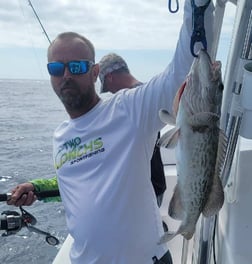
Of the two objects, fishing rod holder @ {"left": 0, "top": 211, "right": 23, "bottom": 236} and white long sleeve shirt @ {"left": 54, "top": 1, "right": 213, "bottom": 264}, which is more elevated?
white long sleeve shirt @ {"left": 54, "top": 1, "right": 213, "bottom": 264}

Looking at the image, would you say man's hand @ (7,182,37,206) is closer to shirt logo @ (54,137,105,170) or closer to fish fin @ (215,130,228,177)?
shirt logo @ (54,137,105,170)

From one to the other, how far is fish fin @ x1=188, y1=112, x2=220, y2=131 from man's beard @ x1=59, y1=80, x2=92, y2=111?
96 cm

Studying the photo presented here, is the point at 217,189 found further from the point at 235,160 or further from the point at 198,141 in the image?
the point at 235,160

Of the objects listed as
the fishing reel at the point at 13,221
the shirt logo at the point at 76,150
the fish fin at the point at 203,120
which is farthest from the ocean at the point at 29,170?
the fish fin at the point at 203,120

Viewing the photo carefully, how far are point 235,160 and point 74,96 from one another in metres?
0.87

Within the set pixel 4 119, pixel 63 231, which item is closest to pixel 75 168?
pixel 63 231

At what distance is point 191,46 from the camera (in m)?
1.43

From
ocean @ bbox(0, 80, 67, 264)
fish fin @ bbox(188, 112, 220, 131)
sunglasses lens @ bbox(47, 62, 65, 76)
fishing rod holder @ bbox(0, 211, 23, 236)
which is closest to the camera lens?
fish fin @ bbox(188, 112, 220, 131)

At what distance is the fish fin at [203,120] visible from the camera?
4.10 feet

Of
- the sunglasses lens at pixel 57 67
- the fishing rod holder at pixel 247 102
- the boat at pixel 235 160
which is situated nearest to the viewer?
the fishing rod holder at pixel 247 102

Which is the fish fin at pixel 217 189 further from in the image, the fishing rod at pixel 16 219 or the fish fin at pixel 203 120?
the fishing rod at pixel 16 219

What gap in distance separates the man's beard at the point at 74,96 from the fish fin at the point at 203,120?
96 centimetres

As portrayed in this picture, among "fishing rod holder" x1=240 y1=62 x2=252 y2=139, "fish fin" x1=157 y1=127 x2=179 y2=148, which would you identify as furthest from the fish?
"fishing rod holder" x1=240 y1=62 x2=252 y2=139

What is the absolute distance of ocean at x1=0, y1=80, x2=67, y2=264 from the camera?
5168 mm
